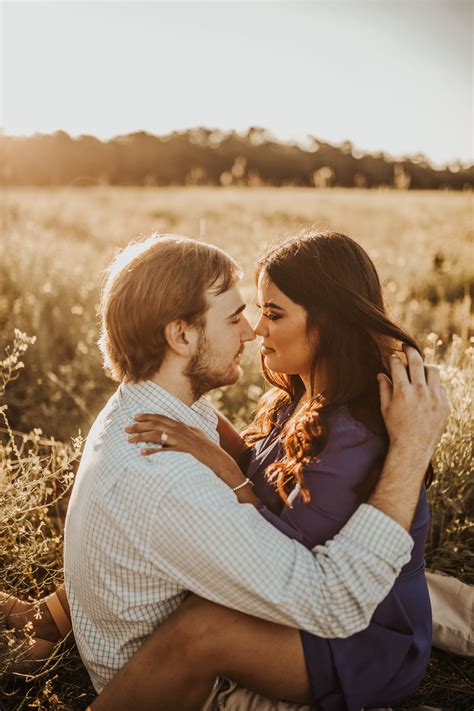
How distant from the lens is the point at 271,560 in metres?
1.91

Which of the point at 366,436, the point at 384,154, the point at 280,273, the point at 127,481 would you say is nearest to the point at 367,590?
the point at 366,436

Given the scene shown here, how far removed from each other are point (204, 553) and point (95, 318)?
14.2 ft

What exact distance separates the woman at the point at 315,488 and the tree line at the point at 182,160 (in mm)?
18222

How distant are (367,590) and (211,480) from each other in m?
0.58

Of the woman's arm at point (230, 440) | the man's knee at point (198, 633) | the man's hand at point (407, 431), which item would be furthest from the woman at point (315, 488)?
the woman's arm at point (230, 440)

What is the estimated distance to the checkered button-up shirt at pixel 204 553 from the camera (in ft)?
6.25

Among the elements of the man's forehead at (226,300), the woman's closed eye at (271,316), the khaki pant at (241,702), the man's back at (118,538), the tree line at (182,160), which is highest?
the tree line at (182,160)

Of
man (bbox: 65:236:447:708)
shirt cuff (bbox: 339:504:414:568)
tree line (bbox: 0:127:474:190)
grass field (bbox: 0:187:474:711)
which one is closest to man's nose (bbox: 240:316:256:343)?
man (bbox: 65:236:447:708)

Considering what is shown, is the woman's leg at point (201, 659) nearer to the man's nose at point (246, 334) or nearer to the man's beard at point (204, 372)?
the man's beard at point (204, 372)

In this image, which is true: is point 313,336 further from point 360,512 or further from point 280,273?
point 360,512

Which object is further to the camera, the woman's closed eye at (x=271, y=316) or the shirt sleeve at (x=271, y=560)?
the woman's closed eye at (x=271, y=316)

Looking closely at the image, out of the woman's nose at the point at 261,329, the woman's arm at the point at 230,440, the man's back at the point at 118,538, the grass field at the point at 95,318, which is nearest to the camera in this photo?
the man's back at the point at 118,538

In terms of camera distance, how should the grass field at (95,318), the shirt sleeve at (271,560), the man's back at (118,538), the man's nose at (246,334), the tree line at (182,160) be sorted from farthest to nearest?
the tree line at (182,160) < the grass field at (95,318) < the man's nose at (246,334) < the man's back at (118,538) < the shirt sleeve at (271,560)

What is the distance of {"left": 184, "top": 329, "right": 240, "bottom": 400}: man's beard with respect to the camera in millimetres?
2387
